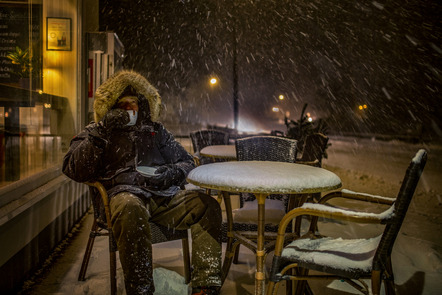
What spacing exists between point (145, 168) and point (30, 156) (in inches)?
50.5

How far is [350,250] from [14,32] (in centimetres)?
329

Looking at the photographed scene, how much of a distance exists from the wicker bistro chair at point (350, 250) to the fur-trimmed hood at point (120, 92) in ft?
5.28

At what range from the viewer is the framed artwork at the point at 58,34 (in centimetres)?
426

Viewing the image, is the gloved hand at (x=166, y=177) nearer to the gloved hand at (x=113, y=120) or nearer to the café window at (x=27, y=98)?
the gloved hand at (x=113, y=120)

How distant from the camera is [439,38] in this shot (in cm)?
2255

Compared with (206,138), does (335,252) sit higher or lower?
lower

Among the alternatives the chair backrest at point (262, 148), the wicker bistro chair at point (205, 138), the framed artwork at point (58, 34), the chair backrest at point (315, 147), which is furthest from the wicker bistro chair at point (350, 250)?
the framed artwork at point (58, 34)

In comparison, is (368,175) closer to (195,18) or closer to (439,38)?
(195,18)

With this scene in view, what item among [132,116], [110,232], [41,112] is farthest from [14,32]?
[110,232]

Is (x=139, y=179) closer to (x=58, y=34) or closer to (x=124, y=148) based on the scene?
(x=124, y=148)

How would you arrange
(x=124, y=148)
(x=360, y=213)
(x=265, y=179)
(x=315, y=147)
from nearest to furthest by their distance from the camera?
(x=360, y=213), (x=265, y=179), (x=124, y=148), (x=315, y=147)

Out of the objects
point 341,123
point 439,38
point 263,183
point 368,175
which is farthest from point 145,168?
point 341,123

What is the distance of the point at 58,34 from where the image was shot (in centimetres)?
440

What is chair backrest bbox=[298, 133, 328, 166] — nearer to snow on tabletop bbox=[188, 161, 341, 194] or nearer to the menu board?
snow on tabletop bbox=[188, 161, 341, 194]
